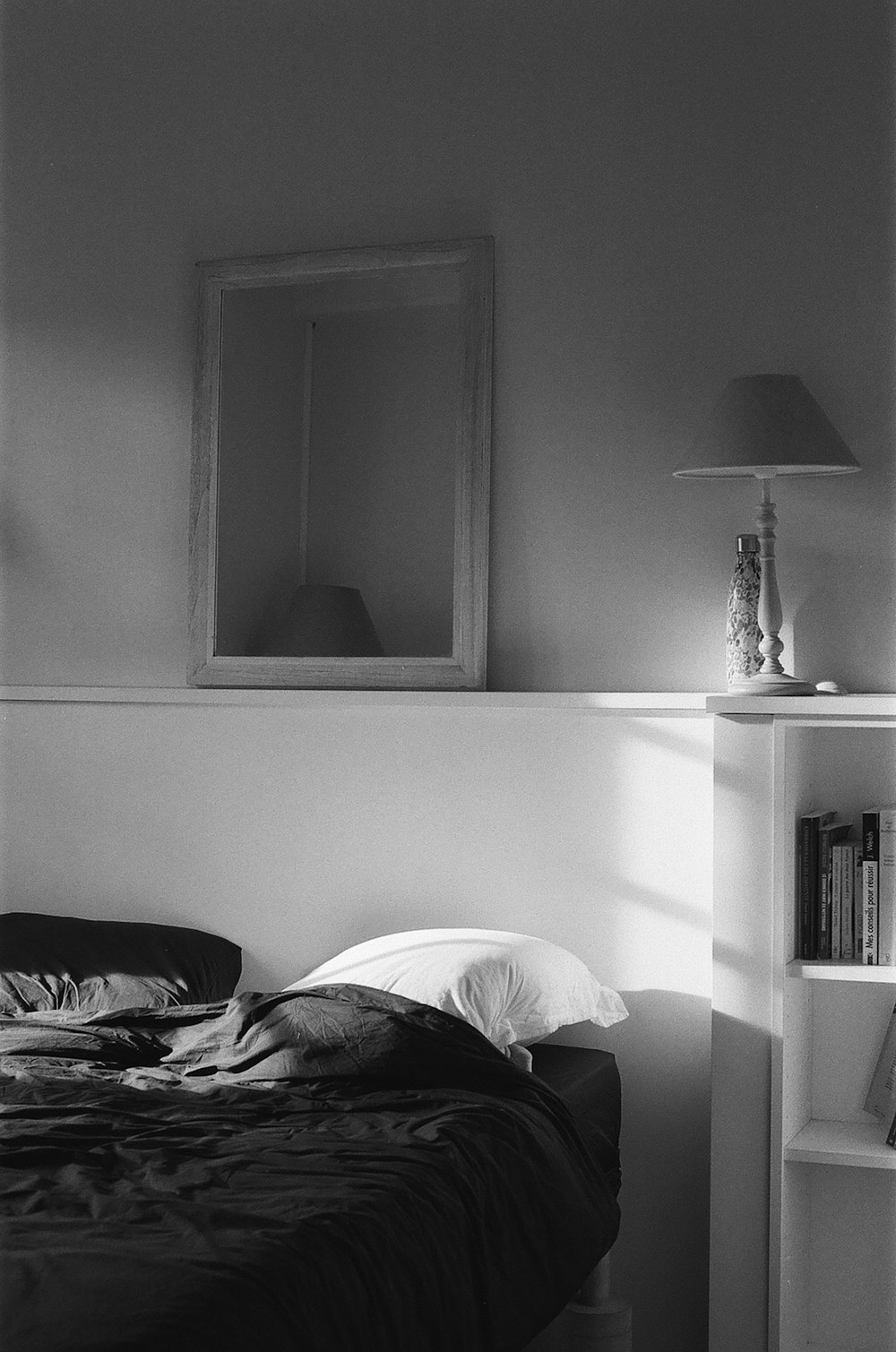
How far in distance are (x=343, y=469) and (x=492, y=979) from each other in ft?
3.72

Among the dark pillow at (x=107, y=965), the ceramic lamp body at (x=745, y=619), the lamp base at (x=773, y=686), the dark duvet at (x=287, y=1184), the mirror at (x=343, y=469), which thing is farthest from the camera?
the mirror at (x=343, y=469)

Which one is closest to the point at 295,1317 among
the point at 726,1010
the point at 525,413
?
the point at 726,1010

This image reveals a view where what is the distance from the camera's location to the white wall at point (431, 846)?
112 inches

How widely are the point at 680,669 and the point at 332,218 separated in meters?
1.24

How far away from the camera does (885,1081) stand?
8.69 ft

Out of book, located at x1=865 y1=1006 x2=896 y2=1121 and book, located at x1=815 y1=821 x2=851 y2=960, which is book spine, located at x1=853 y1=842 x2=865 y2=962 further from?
book, located at x1=865 y1=1006 x2=896 y2=1121

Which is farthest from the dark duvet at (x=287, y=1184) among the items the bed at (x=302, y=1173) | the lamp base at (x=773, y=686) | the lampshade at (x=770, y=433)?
the lampshade at (x=770, y=433)

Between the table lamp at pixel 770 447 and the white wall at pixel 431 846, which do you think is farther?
the white wall at pixel 431 846

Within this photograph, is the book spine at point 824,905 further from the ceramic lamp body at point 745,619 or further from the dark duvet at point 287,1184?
the dark duvet at point 287,1184

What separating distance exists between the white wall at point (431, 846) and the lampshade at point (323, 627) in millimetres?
119

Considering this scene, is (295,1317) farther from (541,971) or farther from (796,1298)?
(796,1298)

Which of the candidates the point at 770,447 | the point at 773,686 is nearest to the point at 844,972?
the point at 773,686

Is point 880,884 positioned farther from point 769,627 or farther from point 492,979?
point 492,979

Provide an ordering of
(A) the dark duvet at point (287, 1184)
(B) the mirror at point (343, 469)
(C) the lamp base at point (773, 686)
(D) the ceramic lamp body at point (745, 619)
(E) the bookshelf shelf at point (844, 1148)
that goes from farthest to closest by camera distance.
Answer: (B) the mirror at point (343, 469)
(D) the ceramic lamp body at point (745, 619)
(C) the lamp base at point (773, 686)
(E) the bookshelf shelf at point (844, 1148)
(A) the dark duvet at point (287, 1184)
